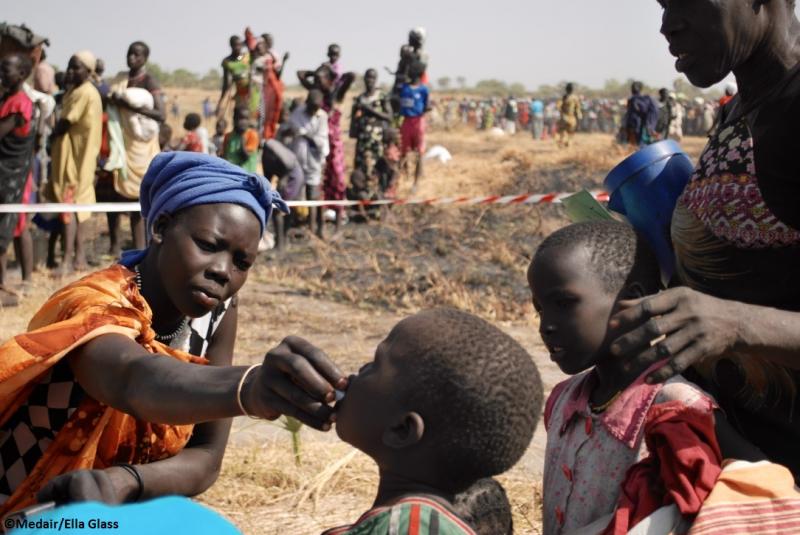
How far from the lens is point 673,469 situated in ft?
6.56

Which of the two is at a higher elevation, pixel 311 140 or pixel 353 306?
pixel 311 140

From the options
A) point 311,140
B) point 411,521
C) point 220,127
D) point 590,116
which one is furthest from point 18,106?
point 590,116

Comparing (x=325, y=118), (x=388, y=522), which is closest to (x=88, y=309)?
(x=388, y=522)

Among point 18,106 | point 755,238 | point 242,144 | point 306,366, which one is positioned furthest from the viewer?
point 242,144

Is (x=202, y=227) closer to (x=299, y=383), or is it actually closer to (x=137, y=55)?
(x=299, y=383)

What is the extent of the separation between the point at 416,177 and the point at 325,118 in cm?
306

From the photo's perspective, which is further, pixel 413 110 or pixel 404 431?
pixel 413 110

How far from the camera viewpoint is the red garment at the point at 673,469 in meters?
1.96

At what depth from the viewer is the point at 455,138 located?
2877 centimetres

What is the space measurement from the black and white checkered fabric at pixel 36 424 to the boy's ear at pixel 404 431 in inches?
33.6

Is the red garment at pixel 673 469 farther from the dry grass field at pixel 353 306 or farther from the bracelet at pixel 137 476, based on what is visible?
the dry grass field at pixel 353 306

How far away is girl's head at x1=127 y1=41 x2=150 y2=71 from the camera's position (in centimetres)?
980

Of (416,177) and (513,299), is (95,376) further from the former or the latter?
(416,177)

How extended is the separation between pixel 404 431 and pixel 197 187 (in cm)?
101
